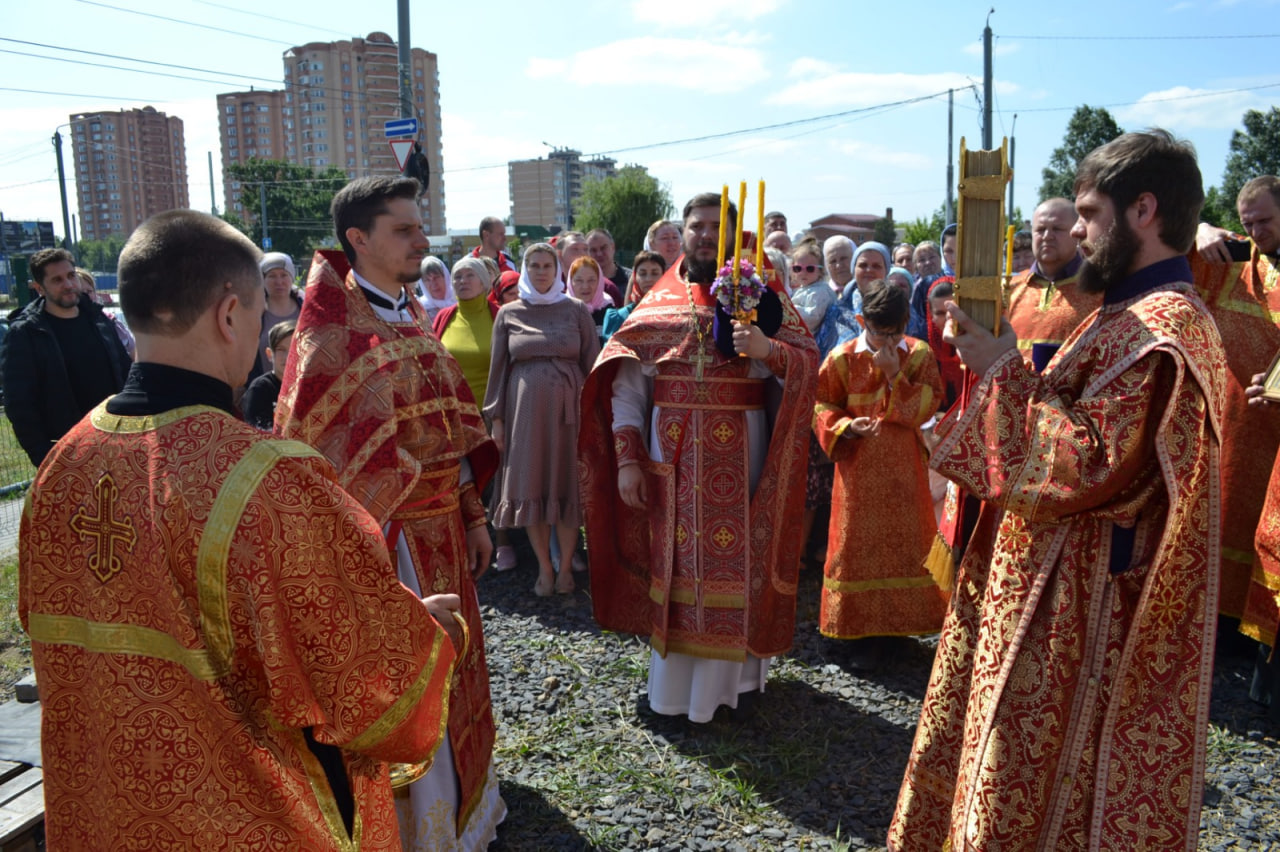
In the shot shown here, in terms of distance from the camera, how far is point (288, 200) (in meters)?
53.7

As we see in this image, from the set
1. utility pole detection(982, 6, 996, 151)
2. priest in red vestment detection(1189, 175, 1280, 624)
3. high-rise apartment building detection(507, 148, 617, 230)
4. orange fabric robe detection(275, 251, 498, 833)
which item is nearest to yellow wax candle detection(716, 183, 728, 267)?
orange fabric robe detection(275, 251, 498, 833)

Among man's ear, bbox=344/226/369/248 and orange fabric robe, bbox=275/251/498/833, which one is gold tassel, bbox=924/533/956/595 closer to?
orange fabric robe, bbox=275/251/498/833

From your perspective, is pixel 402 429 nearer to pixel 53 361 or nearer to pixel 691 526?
pixel 691 526

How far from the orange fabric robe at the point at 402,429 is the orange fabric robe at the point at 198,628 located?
3.75ft

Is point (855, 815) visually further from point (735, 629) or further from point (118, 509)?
point (118, 509)

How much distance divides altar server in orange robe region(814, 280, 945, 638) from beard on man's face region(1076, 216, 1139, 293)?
2.33 m

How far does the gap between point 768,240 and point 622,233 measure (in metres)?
40.2

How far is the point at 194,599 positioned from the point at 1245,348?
490 centimetres

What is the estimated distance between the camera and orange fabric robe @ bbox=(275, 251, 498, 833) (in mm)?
2887

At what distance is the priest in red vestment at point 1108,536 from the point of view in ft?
7.37

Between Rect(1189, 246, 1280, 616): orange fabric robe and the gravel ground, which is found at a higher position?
Rect(1189, 246, 1280, 616): orange fabric robe

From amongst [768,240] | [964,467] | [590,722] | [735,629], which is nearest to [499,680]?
[590,722]

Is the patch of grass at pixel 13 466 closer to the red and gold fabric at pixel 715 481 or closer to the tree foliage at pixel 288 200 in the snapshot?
the red and gold fabric at pixel 715 481

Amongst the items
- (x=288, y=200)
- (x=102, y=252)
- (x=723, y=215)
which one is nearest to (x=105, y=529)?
(x=723, y=215)
